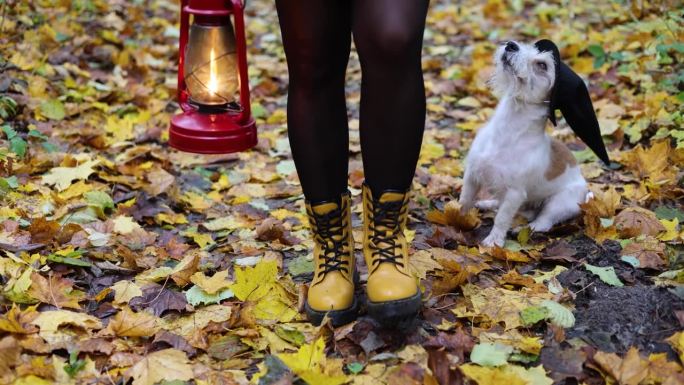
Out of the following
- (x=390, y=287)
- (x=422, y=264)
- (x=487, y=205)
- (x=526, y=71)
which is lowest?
(x=487, y=205)

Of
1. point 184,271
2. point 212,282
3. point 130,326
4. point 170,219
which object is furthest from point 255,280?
point 170,219

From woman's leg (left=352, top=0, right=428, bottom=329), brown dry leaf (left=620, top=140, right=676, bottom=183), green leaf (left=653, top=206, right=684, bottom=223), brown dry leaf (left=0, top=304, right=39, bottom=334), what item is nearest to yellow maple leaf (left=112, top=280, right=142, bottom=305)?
brown dry leaf (left=0, top=304, right=39, bottom=334)

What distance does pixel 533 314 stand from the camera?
2438 millimetres

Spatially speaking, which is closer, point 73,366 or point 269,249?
point 73,366

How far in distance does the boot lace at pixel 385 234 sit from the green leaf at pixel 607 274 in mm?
829

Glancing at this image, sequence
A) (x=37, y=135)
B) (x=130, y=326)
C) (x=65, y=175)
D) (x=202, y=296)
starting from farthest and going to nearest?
1. (x=37, y=135)
2. (x=65, y=175)
3. (x=202, y=296)
4. (x=130, y=326)

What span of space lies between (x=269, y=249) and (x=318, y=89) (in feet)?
3.34

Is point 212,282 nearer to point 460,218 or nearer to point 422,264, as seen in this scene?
point 422,264

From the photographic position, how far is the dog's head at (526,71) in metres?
3.04

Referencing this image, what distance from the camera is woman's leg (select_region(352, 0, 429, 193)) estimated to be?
2.05 metres

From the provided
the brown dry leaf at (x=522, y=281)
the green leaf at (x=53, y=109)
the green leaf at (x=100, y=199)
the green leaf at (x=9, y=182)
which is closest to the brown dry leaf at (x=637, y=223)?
the brown dry leaf at (x=522, y=281)

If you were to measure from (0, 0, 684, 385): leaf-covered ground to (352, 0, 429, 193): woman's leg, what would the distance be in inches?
21.6

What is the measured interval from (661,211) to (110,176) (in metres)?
2.55

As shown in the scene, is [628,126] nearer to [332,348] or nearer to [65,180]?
[332,348]
